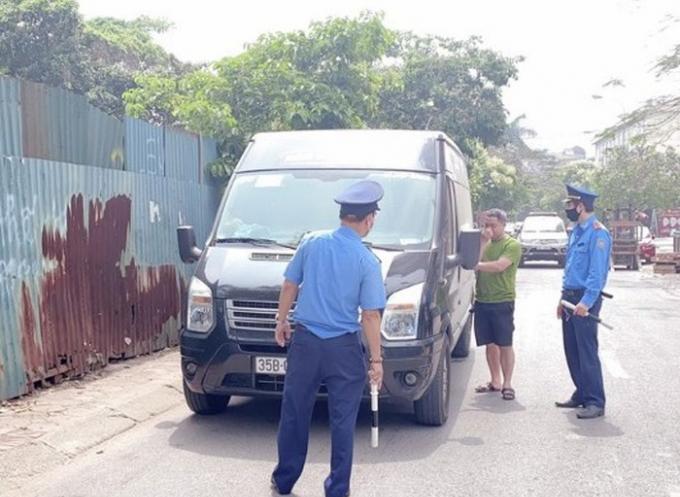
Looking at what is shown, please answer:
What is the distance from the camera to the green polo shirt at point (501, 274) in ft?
25.1

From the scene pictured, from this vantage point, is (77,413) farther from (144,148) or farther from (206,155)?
(206,155)

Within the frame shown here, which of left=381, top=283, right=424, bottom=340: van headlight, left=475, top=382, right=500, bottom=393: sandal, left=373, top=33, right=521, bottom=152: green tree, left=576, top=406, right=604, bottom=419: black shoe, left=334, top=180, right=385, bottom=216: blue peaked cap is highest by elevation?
left=373, top=33, right=521, bottom=152: green tree

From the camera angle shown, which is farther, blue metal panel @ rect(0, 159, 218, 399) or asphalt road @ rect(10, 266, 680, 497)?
blue metal panel @ rect(0, 159, 218, 399)

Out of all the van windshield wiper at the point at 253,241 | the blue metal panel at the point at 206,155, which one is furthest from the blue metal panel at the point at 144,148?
the van windshield wiper at the point at 253,241

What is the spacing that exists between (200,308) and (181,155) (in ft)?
14.5

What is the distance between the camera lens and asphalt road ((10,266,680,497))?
508 cm

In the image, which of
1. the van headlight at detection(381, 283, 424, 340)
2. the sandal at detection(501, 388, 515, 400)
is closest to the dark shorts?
the sandal at detection(501, 388, 515, 400)

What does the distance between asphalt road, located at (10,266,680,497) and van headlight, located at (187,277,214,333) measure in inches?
31.9

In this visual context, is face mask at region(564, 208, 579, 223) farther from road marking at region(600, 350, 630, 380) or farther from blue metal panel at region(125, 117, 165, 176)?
blue metal panel at region(125, 117, 165, 176)

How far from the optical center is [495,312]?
7.70m

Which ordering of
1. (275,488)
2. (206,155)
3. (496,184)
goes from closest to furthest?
1. (275,488)
2. (206,155)
3. (496,184)

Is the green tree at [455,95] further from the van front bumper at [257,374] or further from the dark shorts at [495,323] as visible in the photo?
the van front bumper at [257,374]

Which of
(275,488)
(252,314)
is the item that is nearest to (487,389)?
(252,314)

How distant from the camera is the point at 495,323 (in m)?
7.70
